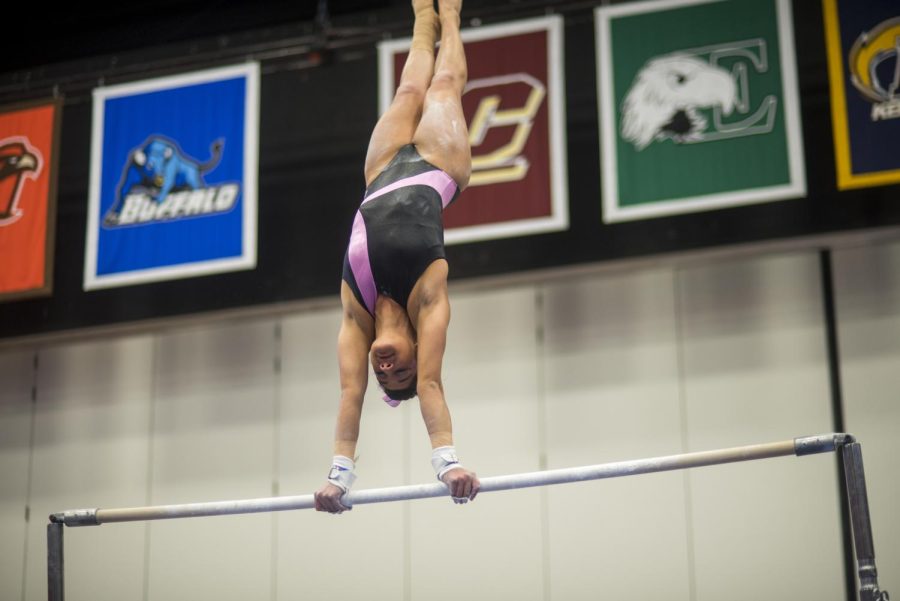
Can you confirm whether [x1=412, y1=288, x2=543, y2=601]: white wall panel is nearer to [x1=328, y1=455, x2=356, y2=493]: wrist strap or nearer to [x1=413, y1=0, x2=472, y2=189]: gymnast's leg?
[x1=413, y1=0, x2=472, y2=189]: gymnast's leg

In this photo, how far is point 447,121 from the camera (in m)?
5.81

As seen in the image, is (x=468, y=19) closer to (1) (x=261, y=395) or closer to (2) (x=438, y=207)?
(1) (x=261, y=395)

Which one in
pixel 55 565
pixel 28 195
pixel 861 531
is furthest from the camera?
pixel 28 195

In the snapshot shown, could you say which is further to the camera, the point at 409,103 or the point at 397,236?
the point at 409,103

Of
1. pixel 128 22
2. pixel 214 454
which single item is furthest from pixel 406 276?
pixel 128 22

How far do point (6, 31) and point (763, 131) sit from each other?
7.15 m

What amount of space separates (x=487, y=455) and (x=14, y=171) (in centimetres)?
490

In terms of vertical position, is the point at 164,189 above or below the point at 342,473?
above

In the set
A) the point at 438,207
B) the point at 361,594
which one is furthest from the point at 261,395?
the point at 438,207

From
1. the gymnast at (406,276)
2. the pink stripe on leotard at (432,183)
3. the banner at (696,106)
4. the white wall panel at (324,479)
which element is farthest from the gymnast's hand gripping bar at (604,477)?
the white wall panel at (324,479)

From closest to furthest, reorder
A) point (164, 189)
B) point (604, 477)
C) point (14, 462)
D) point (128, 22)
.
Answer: point (604, 477), point (164, 189), point (14, 462), point (128, 22)

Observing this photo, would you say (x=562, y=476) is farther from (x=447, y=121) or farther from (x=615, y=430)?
(x=615, y=430)

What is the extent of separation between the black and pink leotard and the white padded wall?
437 cm

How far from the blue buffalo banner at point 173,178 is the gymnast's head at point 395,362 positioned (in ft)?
15.2
